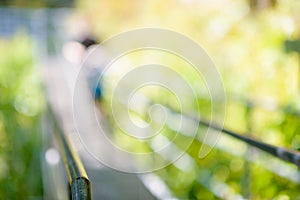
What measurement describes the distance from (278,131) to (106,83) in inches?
160

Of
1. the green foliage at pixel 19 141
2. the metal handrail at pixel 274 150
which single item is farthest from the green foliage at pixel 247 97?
the green foliage at pixel 19 141

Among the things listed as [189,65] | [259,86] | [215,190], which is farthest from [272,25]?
[215,190]

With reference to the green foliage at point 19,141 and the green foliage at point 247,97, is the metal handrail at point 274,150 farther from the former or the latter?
the green foliage at point 19,141

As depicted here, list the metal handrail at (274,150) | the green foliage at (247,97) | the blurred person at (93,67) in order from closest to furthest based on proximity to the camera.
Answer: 1. the metal handrail at (274,150)
2. the green foliage at (247,97)
3. the blurred person at (93,67)

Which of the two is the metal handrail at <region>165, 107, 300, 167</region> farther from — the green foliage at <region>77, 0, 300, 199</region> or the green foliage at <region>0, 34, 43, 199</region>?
the green foliage at <region>0, 34, 43, 199</region>

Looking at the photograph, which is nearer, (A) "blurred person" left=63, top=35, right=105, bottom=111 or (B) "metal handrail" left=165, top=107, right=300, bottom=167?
(B) "metal handrail" left=165, top=107, right=300, bottom=167

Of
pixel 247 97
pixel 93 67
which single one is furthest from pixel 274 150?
pixel 93 67

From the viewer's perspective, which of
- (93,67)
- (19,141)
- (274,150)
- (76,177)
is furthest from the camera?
(93,67)

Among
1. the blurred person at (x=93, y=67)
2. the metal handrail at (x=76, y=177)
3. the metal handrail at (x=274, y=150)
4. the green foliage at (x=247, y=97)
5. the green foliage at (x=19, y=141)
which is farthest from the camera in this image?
the blurred person at (x=93, y=67)

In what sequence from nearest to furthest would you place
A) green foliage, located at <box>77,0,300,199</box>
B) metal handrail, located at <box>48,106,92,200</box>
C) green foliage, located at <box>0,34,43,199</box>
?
1. metal handrail, located at <box>48,106,92,200</box>
2. green foliage, located at <box>77,0,300,199</box>
3. green foliage, located at <box>0,34,43,199</box>

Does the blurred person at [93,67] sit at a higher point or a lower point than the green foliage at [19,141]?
higher

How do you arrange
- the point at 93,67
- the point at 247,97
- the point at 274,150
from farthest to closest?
the point at 93,67, the point at 247,97, the point at 274,150

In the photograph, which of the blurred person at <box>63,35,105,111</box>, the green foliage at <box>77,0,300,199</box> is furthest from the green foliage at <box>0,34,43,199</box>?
the blurred person at <box>63,35,105,111</box>

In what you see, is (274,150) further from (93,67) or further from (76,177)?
(93,67)
